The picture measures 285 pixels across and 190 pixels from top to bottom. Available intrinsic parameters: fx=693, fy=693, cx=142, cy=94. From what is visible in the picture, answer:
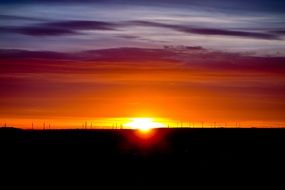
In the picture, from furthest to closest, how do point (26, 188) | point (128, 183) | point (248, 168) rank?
point (248, 168)
point (128, 183)
point (26, 188)

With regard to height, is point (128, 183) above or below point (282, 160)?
below

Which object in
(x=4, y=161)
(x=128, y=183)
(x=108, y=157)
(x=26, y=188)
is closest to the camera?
(x=26, y=188)

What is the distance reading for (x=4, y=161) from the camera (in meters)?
79.8

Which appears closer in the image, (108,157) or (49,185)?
(49,185)

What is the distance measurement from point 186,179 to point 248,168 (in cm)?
1356

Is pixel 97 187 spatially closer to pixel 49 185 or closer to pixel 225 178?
pixel 49 185

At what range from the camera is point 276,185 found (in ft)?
188

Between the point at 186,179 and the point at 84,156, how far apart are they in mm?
32117

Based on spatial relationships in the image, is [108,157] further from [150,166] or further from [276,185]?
[276,185]

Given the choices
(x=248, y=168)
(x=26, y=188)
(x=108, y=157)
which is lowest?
(x=26, y=188)

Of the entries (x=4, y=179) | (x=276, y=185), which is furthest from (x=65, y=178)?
(x=276, y=185)

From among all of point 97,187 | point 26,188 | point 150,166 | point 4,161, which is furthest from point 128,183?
point 4,161

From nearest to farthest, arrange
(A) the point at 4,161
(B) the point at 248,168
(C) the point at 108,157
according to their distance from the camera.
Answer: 1. (B) the point at 248,168
2. (A) the point at 4,161
3. (C) the point at 108,157

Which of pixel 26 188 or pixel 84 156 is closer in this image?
pixel 26 188
